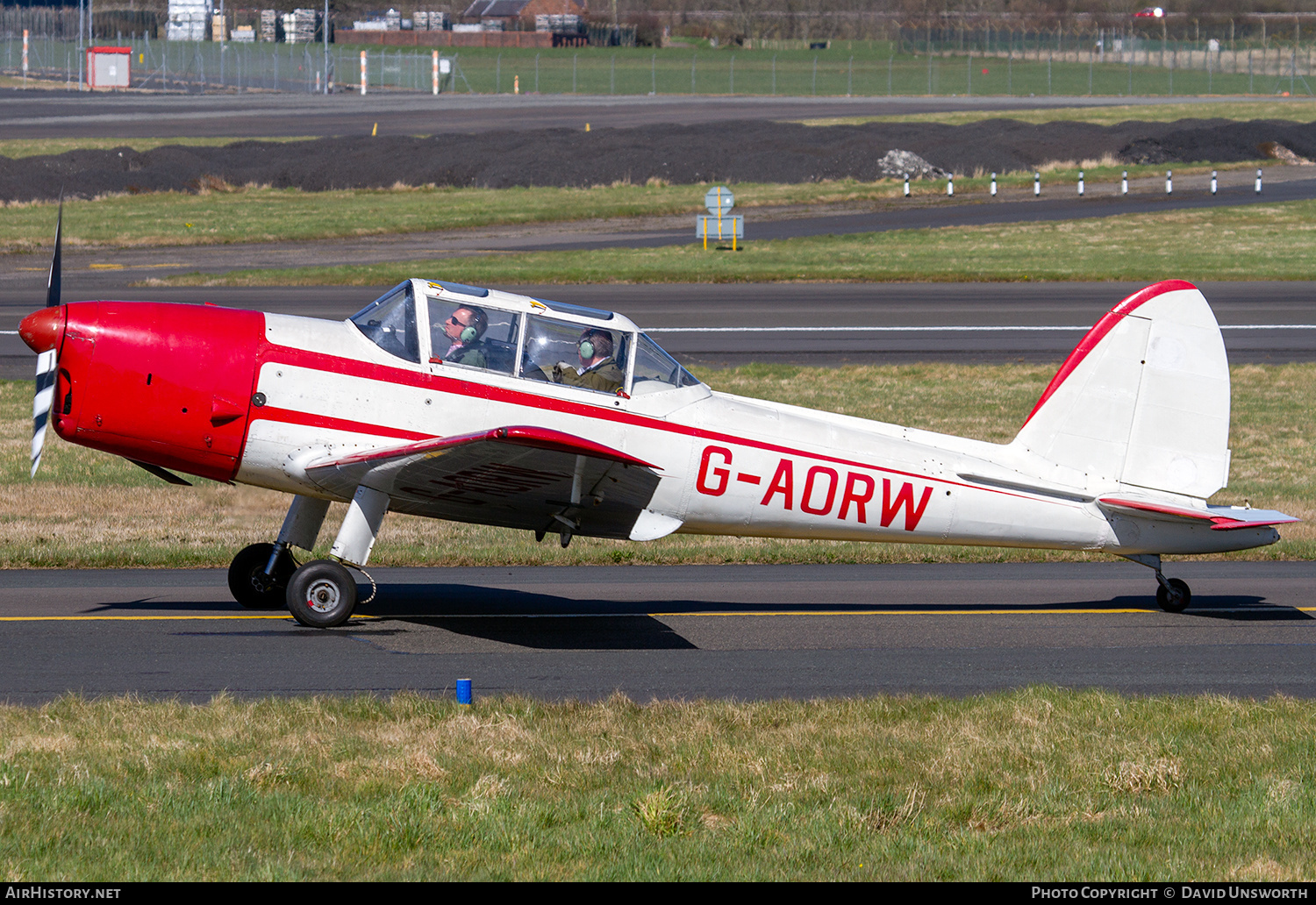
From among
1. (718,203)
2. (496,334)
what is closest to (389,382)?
(496,334)

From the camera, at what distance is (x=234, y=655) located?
1030cm

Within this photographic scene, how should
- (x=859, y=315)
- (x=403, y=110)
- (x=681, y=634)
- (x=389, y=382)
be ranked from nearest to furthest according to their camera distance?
(x=389, y=382), (x=681, y=634), (x=859, y=315), (x=403, y=110)

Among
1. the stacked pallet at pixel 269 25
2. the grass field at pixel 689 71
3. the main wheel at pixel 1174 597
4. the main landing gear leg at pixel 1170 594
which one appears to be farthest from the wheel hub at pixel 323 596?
the stacked pallet at pixel 269 25

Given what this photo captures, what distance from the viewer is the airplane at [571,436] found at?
411 inches

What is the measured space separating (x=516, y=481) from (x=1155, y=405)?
557 cm

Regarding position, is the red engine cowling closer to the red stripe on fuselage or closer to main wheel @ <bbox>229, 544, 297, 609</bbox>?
the red stripe on fuselage

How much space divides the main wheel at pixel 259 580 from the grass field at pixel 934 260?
72.5 ft

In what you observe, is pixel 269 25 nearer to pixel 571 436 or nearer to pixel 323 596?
pixel 323 596

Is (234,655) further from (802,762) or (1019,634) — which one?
(1019,634)

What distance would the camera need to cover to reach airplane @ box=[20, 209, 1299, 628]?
34.2 feet

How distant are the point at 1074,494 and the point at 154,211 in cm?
4300

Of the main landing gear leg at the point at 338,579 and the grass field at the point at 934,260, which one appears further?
the grass field at the point at 934,260

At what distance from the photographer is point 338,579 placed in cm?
1092

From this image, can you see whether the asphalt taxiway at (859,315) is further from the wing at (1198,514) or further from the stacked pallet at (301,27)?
the stacked pallet at (301,27)
